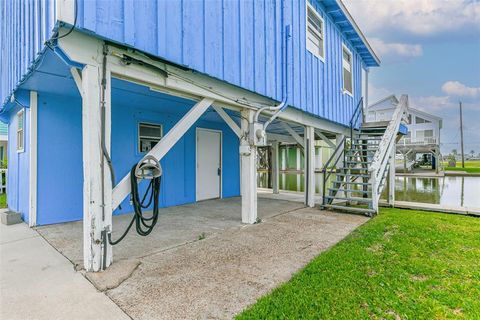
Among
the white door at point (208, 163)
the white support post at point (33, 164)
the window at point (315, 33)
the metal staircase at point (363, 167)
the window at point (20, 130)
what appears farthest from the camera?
the white door at point (208, 163)

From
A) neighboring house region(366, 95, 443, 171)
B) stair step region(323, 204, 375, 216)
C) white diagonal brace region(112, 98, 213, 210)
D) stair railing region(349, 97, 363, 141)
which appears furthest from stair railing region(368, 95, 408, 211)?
neighboring house region(366, 95, 443, 171)

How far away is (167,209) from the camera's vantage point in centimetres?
631

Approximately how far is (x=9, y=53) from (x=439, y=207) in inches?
390

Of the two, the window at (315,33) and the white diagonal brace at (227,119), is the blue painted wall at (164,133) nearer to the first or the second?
the white diagonal brace at (227,119)

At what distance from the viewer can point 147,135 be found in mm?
6285

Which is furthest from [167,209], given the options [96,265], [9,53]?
[9,53]

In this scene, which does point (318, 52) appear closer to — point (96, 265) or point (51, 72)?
point (51, 72)

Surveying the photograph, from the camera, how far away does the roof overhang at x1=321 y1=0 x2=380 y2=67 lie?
22.6 ft

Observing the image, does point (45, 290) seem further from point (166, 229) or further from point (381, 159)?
point (381, 159)

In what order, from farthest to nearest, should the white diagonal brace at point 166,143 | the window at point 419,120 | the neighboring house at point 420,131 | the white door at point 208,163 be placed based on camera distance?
the window at point 419,120
the neighboring house at point 420,131
the white door at point 208,163
the white diagonal brace at point 166,143

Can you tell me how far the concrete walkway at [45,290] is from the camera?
199cm

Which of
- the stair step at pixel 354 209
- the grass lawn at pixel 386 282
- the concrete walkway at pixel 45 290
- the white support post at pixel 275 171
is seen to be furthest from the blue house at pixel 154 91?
the grass lawn at pixel 386 282

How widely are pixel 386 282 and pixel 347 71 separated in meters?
7.78

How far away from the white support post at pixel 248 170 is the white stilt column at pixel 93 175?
2642 millimetres
